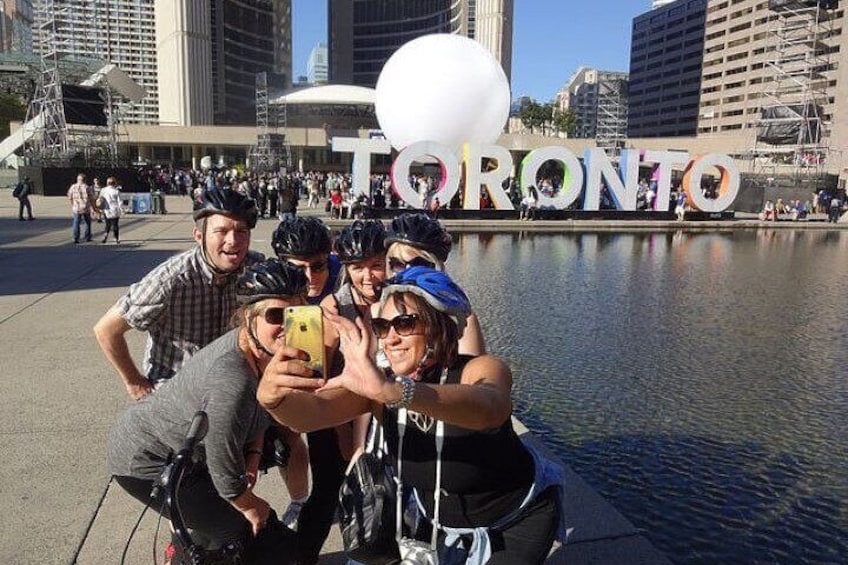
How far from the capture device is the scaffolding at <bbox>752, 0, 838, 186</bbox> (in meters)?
76.1

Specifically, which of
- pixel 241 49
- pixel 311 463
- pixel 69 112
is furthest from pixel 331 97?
pixel 311 463

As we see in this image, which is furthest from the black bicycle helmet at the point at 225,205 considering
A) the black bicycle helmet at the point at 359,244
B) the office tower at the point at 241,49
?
the office tower at the point at 241,49

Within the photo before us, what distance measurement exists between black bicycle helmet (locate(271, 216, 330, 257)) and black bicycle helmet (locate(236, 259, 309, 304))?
3.20ft

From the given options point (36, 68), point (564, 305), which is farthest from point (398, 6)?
point (564, 305)

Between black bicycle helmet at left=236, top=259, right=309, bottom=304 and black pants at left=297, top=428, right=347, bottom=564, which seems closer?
black bicycle helmet at left=236, top=259, right=309, bottom=304

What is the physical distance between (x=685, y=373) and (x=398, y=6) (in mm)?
131594

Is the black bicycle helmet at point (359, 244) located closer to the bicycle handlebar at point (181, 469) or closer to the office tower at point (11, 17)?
the bicycle handlebar at point (181, 469)

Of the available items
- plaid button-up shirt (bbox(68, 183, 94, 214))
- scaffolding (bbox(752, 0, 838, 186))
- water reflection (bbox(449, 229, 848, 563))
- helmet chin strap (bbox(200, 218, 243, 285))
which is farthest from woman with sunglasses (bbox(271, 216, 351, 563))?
scaffolding (bbox(752, 0, 838, 186))

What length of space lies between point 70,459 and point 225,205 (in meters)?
2.26

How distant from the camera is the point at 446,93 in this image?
28.4m

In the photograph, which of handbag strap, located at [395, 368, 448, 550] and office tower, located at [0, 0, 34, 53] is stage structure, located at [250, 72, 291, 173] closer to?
office tower, located at [0, 0, 34, 53]

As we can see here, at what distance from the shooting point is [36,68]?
41844mm

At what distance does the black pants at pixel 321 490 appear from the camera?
2.89 m

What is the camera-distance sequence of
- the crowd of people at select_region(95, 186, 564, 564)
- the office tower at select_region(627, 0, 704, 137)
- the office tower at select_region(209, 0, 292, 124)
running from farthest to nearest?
the office tower at select_region(627, 0, 704, 137)
the office tower at select_region(209, 0, 292, 124)
the crowd of people at select_region(95, 186, 564, 564)
